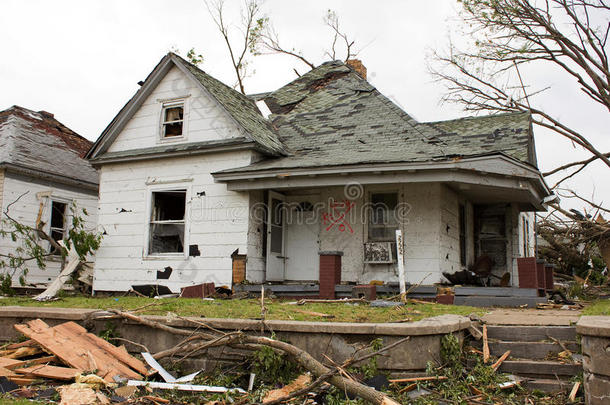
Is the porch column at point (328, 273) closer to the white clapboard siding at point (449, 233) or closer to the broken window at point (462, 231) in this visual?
the white clapboard siding at point (449, 233)

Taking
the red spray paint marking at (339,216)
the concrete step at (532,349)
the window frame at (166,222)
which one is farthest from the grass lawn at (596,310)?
the window frame at (166,222)

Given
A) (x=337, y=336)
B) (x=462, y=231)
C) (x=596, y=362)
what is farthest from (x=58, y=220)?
(x=596, y=362)

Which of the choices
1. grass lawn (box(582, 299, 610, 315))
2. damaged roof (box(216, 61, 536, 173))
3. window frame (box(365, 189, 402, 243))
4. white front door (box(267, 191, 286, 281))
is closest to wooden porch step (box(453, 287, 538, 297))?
grass lawn (box(582, 299, 610, 315))

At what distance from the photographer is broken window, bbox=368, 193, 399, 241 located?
38.3ft

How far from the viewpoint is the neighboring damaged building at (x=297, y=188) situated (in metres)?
11.1

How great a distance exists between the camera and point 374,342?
218 inches

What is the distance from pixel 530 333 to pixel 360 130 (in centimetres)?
770

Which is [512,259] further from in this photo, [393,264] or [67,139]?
[67,139]

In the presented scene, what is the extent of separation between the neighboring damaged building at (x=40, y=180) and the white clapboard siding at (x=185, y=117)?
3.03 m

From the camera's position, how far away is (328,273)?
34.6 feet

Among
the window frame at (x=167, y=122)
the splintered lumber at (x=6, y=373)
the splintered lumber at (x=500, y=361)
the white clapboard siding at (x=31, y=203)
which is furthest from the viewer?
the white clapboard siding at (x=31, y=203)

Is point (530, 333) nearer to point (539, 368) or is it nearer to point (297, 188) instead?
point (539, 368)

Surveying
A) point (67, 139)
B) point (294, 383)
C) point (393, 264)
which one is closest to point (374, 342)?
point (294, 383)

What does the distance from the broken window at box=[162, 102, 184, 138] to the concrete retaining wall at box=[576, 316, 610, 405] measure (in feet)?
35.6
